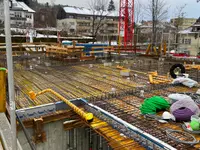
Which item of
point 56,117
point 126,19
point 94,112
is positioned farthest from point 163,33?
point 56,117

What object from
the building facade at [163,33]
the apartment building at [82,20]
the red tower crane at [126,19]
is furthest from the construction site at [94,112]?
the apartment building at [82,20]

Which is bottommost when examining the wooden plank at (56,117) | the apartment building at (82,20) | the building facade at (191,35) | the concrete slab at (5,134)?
the wooden plank at (56,117)

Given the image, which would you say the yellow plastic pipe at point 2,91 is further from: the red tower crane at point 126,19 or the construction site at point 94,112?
the red tower crane at point 126,19

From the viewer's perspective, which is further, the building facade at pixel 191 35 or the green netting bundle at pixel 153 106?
the building facade at pixel 191 35

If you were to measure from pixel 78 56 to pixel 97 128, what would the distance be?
9495 mm

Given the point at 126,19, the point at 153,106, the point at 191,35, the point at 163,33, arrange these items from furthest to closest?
the point at 191,35, the point at 126,19, the point at 163,33, the point at 153,106

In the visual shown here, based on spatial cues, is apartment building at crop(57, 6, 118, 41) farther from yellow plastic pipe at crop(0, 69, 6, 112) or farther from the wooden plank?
yellow plastic pipe at crop(0, 69, 6, 112)

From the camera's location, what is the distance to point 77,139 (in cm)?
582

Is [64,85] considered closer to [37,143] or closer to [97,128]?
[37,143]

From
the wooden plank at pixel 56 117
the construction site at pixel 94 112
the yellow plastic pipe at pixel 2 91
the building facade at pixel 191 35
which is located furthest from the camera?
the building facade at pixel 191 35

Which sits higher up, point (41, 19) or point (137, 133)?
point (41, 19)

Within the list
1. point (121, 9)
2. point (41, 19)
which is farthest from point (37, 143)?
point (41, 19)

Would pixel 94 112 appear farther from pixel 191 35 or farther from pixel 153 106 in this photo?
pixel 191 35

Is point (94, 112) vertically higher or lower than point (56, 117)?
higher
